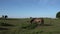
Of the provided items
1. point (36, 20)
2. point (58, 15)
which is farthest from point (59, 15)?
point (36, 20)

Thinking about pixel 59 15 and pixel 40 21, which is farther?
pixel 59 15

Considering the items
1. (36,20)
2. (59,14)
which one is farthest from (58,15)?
(36,20)

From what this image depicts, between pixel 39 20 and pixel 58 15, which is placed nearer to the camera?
pixel 39 20

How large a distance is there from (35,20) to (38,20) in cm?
75

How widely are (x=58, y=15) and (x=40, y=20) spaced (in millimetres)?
62381

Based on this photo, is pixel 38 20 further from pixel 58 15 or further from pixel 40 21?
pixel 58 15

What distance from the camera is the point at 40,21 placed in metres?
43.7

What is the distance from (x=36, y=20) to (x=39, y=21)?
3.31 feet

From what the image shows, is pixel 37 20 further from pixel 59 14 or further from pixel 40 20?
pixel 59 14

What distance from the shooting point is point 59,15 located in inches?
4067

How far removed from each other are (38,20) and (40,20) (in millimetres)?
489

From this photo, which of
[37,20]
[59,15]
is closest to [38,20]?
[37,20]

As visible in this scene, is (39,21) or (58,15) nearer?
(39,21)

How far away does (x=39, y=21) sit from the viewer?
43469 mm
